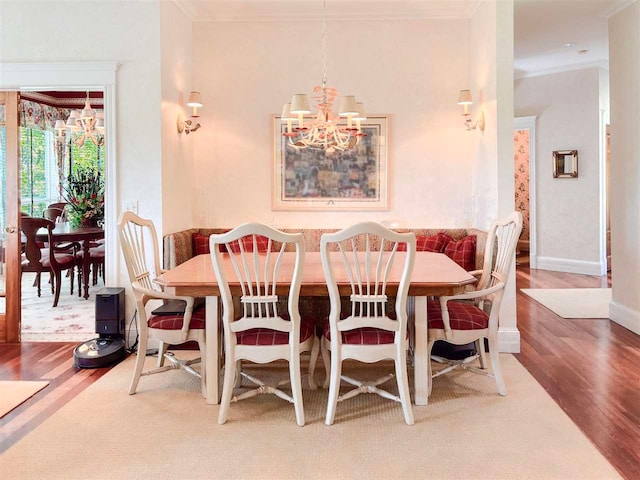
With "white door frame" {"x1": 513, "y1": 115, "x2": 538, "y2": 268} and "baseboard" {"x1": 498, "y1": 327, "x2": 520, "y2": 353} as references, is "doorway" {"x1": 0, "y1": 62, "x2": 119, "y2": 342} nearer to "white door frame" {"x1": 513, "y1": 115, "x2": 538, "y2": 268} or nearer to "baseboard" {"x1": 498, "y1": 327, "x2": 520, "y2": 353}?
"baseboard" {"x1": 498, "y1": 327, "x2": 520, "y2": 353}

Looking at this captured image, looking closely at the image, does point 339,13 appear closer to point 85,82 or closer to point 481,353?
point 85,82

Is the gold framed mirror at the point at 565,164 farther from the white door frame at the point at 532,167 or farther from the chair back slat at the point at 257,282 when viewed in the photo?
the chair back slat at the point at 257,282

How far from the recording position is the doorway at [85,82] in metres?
4.01

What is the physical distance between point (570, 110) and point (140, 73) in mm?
5970

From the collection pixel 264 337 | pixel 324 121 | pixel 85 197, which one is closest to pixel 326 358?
pixel 264 337

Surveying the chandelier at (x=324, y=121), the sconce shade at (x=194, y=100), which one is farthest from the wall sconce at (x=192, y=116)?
the chandelier at (x=324, y=121)

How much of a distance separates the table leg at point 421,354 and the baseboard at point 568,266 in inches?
212

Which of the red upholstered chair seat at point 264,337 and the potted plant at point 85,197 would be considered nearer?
the red upholstered chair seat at point 264,337

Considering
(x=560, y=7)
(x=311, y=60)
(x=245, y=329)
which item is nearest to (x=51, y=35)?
(x=311, y=60)

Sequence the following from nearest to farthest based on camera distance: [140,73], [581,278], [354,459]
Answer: [354,459] → [140,73] → [581,278]

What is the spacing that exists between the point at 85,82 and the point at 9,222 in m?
1.28

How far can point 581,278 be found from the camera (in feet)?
23.0

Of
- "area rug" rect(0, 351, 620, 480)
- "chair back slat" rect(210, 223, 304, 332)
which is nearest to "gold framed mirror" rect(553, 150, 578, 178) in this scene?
"area rug" rect(0, 351, 620, 480)

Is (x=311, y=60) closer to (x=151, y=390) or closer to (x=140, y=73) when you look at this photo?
(x=140, y=73)
